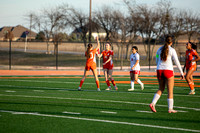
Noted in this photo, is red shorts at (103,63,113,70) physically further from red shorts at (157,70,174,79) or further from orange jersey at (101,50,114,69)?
red shorts at (157,70,174,79)

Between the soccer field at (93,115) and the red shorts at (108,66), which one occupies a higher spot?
the red shorts at (108,66)

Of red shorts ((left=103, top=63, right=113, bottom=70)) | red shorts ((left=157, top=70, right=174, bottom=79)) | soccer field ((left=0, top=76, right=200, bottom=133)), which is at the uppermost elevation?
red shorts ((left=157, top=70, right=174, bottom=79))

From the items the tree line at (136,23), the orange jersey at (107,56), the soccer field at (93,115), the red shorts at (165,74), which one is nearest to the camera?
the soccer field at (93,115)

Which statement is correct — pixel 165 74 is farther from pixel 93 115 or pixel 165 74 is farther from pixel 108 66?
pixel 108 66

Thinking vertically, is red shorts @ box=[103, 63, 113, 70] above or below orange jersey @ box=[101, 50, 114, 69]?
below

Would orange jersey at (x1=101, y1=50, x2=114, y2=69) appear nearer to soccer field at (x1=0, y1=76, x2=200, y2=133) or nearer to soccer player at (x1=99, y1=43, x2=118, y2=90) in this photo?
soccer player at (x1=99, y1=43, x2=118, y2=90)

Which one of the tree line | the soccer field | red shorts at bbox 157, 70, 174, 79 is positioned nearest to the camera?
the soccer field

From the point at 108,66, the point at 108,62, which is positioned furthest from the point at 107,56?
the point at 108,66

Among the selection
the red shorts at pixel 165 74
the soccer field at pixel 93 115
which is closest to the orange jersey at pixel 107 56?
the soccer field at pixel 93 115

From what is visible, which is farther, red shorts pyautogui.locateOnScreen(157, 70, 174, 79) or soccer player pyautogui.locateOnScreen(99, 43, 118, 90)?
soccer player pyautogui.locateOnScreen(99, 43, 118, 90)

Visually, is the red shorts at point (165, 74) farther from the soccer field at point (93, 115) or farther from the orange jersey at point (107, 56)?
the orange jersey at point (107, 56)

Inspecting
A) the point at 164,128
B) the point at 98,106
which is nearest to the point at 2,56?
the point at 98,106

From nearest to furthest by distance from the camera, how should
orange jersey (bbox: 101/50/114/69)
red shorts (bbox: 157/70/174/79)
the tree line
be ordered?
red shorts (bbox: 157/70/174/79) < orange jersey (bbox: 101/50/114/69) < the tree line

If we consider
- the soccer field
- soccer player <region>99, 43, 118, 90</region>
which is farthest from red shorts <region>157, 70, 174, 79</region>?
soccer player <region>99, 43, 118, 90</region>
